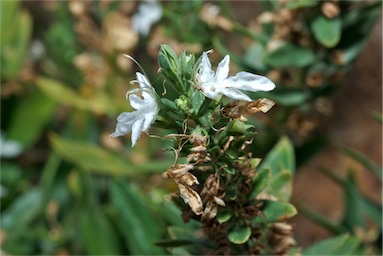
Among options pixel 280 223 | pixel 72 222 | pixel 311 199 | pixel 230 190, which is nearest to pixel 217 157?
pixel 230 190

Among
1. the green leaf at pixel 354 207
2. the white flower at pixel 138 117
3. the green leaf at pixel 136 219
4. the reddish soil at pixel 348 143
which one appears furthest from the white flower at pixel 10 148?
the white flower at pixel 138 117

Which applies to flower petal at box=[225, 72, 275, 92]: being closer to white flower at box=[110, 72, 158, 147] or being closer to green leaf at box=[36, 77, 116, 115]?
white flower at box=[110, 72, 158, 147]

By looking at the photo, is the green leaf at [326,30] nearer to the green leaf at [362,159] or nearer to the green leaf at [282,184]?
the green leaf at [362,159]

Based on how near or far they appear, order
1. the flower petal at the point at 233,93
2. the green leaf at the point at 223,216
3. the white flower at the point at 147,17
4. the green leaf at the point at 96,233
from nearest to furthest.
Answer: the flower petal at the point at 233,93, the green leaf at the point at 223,216, the green leaf at the point at 96,233, the white flower at the point at 147,17

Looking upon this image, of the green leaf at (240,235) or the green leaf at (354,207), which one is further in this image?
the green leaf at (354,207)

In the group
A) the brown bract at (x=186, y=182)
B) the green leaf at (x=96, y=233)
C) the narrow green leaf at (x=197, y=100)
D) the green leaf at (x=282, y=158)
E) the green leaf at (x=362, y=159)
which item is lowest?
the green leaf at (x=96, y=233)

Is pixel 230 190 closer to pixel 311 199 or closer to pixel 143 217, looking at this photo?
pixel 143 217
